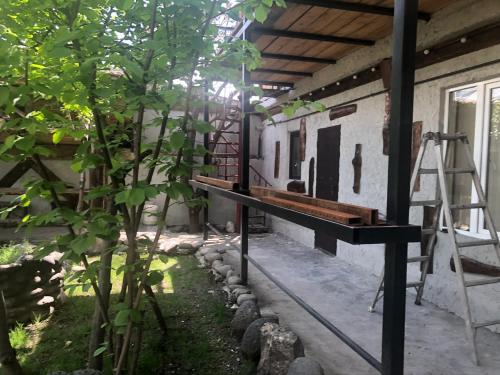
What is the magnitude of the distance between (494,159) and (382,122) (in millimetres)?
1402

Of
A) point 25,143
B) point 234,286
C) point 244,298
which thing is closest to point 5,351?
point 25,143

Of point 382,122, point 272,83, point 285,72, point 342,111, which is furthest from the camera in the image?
point 272,83

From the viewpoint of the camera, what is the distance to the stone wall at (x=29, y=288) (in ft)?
11.0

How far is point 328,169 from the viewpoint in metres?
5.64

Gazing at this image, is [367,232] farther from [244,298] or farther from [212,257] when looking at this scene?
[212,257]

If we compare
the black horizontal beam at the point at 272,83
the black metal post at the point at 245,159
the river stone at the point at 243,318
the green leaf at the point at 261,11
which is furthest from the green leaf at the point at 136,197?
the black horizontal beam at the point at 272,83

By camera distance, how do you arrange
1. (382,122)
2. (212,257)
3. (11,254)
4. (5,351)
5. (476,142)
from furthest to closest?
(212,257), (382,122), (11,254), (476,142), (5,351)

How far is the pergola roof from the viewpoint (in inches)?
127

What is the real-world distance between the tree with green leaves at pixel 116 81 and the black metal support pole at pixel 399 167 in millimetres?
588

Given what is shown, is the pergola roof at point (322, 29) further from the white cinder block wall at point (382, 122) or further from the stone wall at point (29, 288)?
the stone wall at point (29, 288)

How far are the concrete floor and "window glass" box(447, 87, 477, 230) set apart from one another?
88 cm

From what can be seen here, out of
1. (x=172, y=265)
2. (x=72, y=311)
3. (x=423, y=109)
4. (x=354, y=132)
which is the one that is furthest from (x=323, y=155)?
(x=72, y=311)

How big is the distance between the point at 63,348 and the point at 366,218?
2.62 m

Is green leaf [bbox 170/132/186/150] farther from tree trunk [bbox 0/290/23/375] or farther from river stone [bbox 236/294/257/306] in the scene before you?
river stone [bbox 236/294/257/306]
